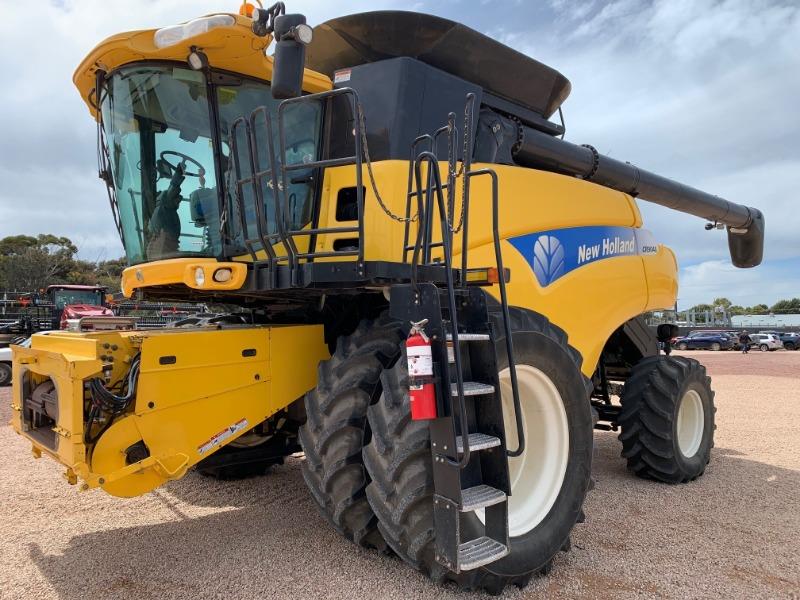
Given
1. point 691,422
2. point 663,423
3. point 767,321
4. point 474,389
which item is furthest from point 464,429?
point 767,321

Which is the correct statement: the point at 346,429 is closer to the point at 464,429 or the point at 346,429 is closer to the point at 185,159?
the point at 464,429

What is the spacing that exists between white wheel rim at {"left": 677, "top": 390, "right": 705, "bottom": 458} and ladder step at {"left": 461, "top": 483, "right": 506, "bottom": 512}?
345 centimetres

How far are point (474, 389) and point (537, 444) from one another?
100cm

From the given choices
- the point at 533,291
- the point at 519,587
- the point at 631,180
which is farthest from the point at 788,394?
the point at 519,587

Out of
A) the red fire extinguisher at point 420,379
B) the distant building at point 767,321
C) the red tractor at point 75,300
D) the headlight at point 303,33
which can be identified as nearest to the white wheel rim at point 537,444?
the red fire extinguisher at point 420,379

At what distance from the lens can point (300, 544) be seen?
362 centimetres

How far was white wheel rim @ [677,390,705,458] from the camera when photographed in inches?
221

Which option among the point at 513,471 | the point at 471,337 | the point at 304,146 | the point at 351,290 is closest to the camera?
the point at 471,337

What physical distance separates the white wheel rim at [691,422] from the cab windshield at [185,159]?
4088mm

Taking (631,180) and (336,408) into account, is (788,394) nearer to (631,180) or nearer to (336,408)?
(631,180)

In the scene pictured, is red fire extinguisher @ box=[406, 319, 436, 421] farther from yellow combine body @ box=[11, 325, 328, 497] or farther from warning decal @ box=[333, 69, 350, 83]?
warning decal @ box=[333, 69, 350, 83]

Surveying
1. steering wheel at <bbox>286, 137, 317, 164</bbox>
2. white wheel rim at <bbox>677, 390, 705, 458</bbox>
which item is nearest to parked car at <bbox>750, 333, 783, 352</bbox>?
white wheel rim at <bbox>677, 390, 705, 458</bbox>

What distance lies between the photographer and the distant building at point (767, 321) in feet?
179

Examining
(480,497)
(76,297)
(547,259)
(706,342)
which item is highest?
(547,259)
